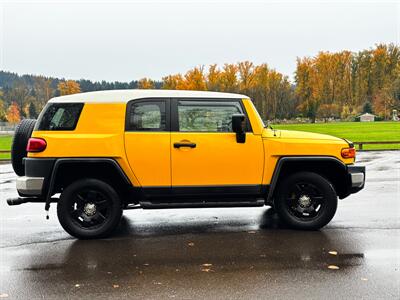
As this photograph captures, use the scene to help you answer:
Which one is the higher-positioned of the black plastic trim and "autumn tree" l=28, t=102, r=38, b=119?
"autumn tree" l=28, t=102, r=38, b=119

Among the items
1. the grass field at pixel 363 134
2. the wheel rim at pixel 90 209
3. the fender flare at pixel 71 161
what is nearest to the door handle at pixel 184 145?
the fender flare at pixel 71 161

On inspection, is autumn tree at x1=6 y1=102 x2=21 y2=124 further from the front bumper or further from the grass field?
the front bumper

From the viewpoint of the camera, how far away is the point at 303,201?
6664mm

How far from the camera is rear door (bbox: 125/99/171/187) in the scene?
6277mm

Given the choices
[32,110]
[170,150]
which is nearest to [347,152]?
[170,150]

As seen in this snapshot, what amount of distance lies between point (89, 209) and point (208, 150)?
1851 millimetres

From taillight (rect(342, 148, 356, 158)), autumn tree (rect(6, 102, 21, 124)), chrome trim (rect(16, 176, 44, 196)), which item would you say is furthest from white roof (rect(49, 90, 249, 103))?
autumn tree (rect(6, 102, 21, 124))

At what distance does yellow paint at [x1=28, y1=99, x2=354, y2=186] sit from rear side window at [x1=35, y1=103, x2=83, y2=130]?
0.08 m

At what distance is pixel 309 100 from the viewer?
Result: 286ft

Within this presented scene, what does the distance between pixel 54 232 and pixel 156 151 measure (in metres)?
2.04

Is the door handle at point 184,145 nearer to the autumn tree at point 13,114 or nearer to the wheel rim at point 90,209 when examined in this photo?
the wheel rim at point 90,209

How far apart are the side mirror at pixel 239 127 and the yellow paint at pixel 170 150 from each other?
0.07m

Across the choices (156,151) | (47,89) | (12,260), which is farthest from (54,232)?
(47,89)

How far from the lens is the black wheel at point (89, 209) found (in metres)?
6.27
